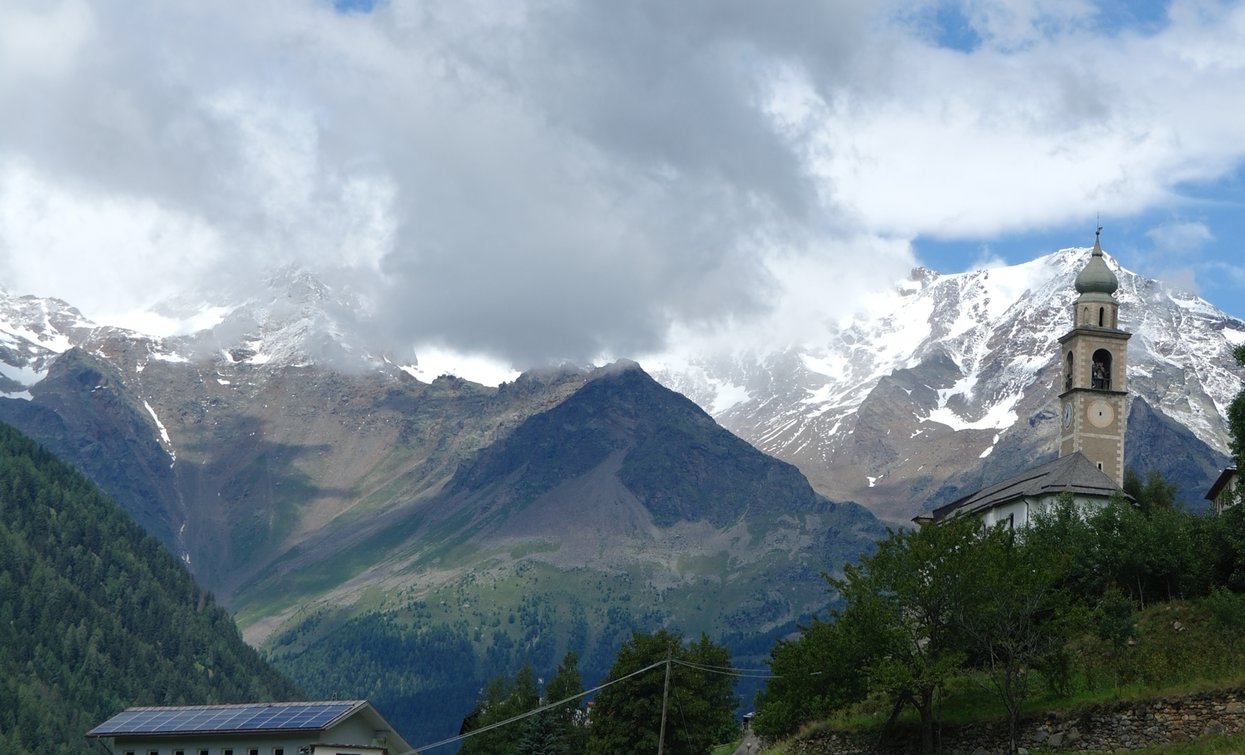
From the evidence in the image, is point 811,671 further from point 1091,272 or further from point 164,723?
point 1091,272

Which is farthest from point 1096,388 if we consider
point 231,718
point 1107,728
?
point 231,718

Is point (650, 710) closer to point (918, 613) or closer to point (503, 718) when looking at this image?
point (503, 718)

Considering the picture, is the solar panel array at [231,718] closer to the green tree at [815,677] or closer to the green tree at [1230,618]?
the green tree at [815,677]

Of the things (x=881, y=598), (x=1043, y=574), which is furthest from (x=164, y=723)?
(x=1043, y=574)

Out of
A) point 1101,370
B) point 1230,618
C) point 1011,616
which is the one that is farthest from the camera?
point 1101,370

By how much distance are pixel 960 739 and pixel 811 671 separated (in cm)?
893

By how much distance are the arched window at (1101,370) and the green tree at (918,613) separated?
55.3 meters

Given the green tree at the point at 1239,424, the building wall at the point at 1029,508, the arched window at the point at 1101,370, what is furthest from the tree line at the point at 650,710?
the arched window at the point at 1101,370

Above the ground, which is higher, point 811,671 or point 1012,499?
point 1012,499

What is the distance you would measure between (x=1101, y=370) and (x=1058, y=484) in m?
22.6

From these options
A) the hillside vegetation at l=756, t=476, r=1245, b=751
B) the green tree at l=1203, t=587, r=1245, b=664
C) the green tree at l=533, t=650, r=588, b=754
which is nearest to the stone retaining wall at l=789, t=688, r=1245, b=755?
the hillside vegetation at l=756, t=476, r=1245, b=751

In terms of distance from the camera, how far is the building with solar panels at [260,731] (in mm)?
96875

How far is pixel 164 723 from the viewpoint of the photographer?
103 meters

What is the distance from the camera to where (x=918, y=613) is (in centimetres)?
8681
